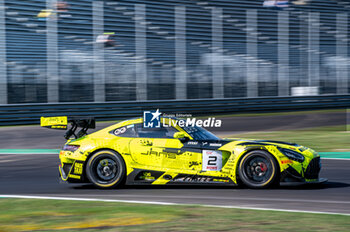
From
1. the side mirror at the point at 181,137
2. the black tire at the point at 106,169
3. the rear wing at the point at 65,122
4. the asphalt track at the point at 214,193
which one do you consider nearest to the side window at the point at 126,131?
the black tire at the point at 106,169

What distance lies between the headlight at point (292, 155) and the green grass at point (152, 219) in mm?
1777

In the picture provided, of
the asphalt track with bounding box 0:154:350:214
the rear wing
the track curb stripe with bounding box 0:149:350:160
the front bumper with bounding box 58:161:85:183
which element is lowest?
the asphalt track with bounding box 0:154:350:214

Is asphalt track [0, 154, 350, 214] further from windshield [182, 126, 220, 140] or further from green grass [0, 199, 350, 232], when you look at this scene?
windshield [182, 126, 220, 140]

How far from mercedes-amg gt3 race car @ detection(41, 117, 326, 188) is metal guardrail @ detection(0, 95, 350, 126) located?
1152 centimetres

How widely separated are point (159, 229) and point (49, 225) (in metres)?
1.21

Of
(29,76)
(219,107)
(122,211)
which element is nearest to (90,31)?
(29,76)

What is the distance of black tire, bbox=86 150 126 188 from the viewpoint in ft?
26.9

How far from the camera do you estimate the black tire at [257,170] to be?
781 cm

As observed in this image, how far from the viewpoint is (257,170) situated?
7.89 metres

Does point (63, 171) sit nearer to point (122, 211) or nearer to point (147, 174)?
point (147, 174)

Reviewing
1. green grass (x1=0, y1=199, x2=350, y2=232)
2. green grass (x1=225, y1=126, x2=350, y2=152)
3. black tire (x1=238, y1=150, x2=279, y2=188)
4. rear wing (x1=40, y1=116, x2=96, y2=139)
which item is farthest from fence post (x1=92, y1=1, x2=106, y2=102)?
green grass (x1=0, y1=199, x2=350, y2=232)

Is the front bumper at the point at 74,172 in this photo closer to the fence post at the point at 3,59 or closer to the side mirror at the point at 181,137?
the side mirror at the point at 181,137

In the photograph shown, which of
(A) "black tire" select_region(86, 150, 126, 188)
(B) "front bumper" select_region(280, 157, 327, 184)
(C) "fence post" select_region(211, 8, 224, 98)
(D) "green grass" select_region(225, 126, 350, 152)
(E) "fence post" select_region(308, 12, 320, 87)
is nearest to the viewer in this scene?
(B) "front bumper" select_region(280, 157, 327, 184)

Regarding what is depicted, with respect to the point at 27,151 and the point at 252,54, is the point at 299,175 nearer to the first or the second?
the point at 27,151
